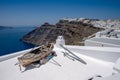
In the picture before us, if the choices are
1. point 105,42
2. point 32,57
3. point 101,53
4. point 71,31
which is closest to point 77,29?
point 71,31

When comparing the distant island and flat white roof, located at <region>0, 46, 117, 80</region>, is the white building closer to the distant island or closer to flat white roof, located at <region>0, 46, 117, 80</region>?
flat white roof, located at <region>0, 46, 117, 80</region>

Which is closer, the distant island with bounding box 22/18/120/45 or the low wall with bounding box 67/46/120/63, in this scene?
the low wall with bounding box 67/46/120/63

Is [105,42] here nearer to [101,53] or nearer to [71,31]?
[101,53]

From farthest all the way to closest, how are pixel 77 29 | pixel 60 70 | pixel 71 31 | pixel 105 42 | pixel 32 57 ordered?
pixel 71 31
pixel 77 29
pixel 105 42
pixel 32 57
pixel 60 70

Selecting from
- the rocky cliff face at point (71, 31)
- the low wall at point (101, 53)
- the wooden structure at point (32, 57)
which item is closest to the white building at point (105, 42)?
the low wall at point (101, 53)

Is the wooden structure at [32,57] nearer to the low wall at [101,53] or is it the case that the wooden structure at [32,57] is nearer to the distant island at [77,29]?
the low wall at [101,53]

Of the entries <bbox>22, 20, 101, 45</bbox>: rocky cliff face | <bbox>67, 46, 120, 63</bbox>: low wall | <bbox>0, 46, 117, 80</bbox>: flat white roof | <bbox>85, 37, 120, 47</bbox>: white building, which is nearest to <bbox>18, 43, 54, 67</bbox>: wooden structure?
<bbox>0, 46, 117, 80</bbox>: flat white roof

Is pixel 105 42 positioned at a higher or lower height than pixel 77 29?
higher

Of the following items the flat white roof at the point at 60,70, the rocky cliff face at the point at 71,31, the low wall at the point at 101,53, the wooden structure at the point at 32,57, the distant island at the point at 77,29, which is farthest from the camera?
the rocky cliff face at the point at 71,31
